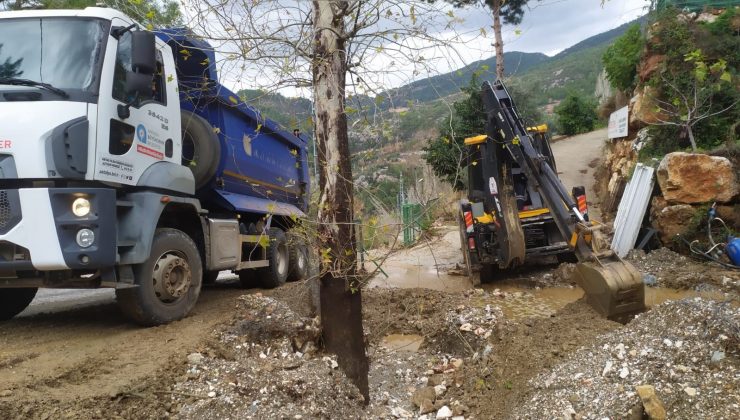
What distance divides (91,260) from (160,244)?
35.0 inches

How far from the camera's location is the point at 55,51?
4480 mm

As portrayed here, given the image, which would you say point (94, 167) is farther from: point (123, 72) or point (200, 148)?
point (200, 148)

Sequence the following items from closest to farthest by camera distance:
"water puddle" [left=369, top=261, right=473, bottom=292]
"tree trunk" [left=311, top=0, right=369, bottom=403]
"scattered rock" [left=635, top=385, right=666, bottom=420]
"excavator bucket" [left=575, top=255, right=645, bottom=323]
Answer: "scattered rock" [left=635, top=385, right=666, bottom=420], "tree trunk" [left=311, top=0, right=369, bottom=403], "excavator bucket" [left=575, top=255, right=645, bottom=323], "water puddle" [left=369, top=261, right=473, bottom=292]

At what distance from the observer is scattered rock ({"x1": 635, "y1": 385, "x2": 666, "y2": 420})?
3.25 meters

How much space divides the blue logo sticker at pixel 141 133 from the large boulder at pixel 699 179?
8.30 meters

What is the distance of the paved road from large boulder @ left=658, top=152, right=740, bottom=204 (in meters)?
4.92

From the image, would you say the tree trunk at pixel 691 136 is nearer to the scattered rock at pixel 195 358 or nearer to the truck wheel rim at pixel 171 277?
the truck wheel rim at pixel 171 277

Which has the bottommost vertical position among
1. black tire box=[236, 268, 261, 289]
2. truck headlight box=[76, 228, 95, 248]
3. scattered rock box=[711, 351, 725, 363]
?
scattered rock box=[711, 351, 725, 363]

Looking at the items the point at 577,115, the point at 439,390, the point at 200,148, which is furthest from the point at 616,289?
the point at 577,115

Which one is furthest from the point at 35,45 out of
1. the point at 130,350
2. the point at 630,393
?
the point at 630,393

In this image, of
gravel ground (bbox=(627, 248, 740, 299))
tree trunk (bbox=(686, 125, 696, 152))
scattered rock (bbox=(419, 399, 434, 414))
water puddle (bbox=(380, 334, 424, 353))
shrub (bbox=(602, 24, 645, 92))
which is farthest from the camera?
shrub (bbox=(602, 24, 645, 92))

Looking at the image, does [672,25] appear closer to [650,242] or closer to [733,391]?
[650,242]

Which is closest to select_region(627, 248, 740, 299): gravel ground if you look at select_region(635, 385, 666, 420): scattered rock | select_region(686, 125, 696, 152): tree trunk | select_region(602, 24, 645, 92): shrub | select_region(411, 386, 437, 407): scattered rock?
select_region(686, 125, 696, 152): tree trunk

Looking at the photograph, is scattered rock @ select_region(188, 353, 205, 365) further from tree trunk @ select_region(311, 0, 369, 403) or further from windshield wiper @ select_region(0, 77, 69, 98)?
windshield wiper @ select_region(0, 77, 69, 98)
